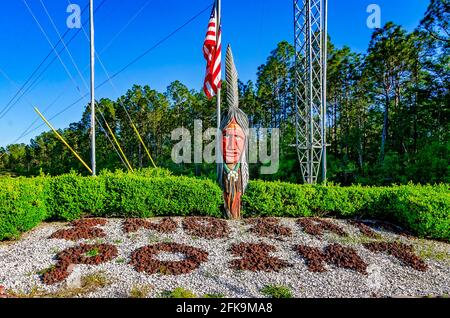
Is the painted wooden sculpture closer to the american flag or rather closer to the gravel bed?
the american flag

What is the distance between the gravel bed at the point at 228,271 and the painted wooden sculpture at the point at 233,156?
1.15 m

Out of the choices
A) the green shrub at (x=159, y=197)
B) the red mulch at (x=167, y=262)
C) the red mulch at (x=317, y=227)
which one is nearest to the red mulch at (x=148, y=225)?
the green shrub at (x=159, y=197)

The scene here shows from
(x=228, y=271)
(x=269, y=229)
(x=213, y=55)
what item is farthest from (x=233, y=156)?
(x=228, y=271)

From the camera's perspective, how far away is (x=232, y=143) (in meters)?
7.72

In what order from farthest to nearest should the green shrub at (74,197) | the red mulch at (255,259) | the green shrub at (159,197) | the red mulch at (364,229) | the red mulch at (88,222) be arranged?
the green shrub at (159,197) → the green shrub at (74,197) → the red mulch at (364,229) → the red mulch at (88,222) → the red mulch at (255,259)

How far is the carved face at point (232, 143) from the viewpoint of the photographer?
771 centimetres

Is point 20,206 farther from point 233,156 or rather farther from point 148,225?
point 233,156

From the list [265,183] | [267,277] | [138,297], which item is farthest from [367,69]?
[138,297]

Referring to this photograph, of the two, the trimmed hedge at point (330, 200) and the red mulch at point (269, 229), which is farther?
the trimmed hedge at point (330, 200)

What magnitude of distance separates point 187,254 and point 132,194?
278 cm

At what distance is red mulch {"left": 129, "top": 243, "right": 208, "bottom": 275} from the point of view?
16.2 ft

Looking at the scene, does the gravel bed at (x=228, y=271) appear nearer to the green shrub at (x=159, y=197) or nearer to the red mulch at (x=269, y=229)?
the red mulch at (x=269, y=229)

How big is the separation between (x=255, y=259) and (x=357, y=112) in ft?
78.8

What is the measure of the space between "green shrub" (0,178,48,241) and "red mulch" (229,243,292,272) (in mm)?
4569
